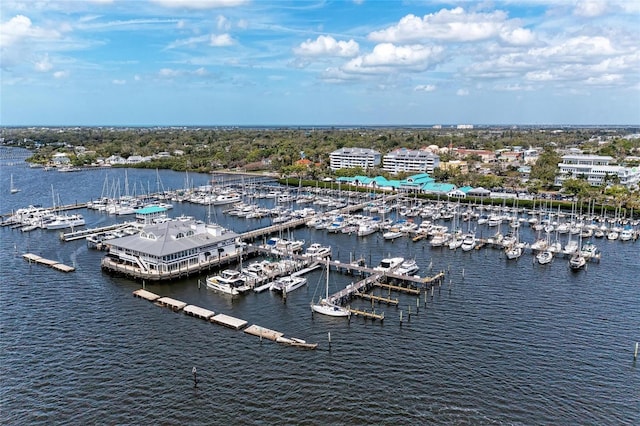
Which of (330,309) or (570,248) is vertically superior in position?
(570,248)

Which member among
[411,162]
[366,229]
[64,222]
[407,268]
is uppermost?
[411,162]

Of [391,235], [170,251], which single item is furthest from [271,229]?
[170,251]

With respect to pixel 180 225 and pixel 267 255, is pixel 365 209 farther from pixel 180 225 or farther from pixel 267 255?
pixel 180 225

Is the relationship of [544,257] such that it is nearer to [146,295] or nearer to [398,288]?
[398,288]

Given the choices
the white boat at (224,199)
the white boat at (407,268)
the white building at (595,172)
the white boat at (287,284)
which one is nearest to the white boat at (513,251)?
the white boat at (407,268)

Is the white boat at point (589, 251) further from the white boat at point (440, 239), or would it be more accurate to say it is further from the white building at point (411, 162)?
the white building at point (411, 162)

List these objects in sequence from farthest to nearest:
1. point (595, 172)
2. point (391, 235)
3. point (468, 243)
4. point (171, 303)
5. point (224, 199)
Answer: point (595, 172) < point (224, 199) < point (391, 235) < point (468, 243) < point (171, 303)
